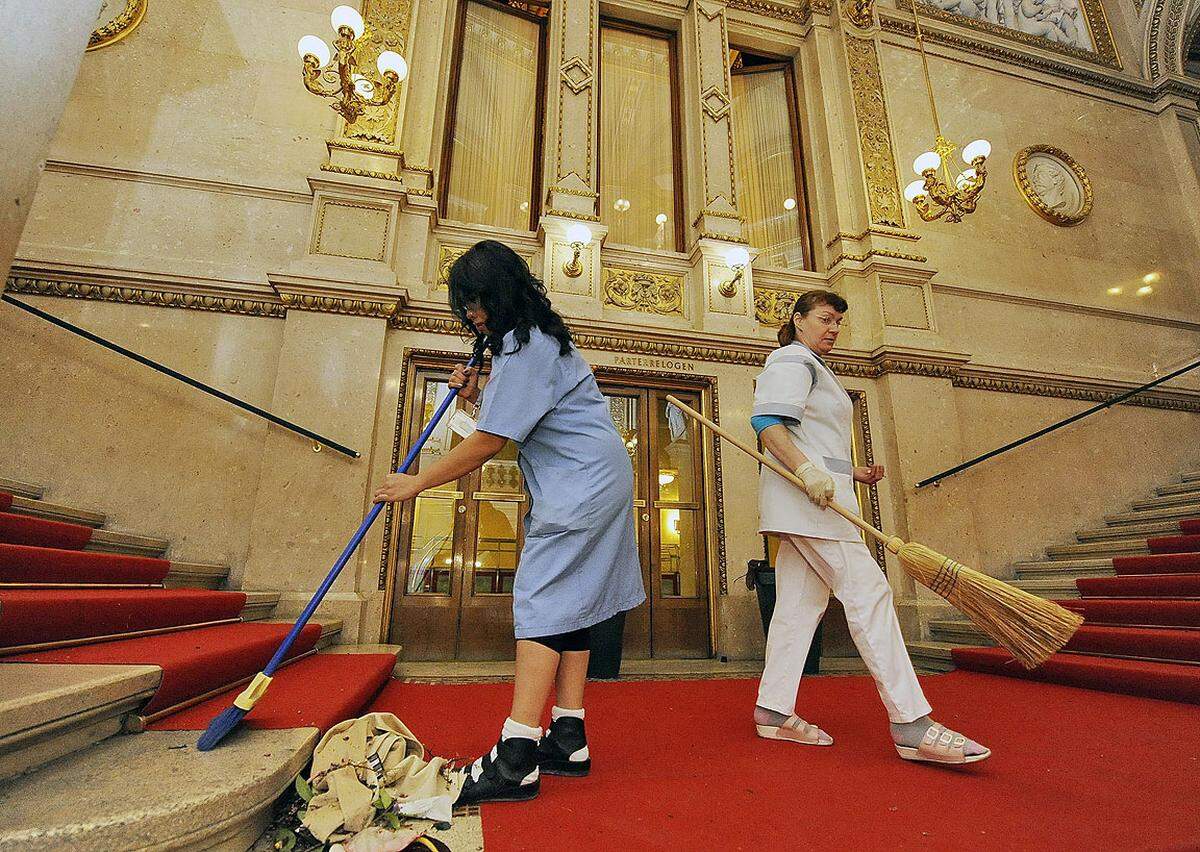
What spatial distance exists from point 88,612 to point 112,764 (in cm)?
81

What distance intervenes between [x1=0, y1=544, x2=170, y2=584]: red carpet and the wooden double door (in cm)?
148

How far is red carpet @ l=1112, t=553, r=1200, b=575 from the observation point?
3.71 meters

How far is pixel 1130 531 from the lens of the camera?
195 inches

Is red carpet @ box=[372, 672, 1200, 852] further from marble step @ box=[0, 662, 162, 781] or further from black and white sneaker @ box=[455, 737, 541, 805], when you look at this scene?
marble step @ box=[0, 662, 162, 781]

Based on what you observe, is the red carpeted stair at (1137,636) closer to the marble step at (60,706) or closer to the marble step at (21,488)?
the marble step at (60,706)

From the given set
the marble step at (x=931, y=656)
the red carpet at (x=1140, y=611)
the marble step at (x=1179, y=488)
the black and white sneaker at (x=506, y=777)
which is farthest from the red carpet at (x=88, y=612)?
the marble step at (x=1179, y=488)

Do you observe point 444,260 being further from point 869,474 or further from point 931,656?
point 931,656

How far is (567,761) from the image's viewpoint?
5.54 feet

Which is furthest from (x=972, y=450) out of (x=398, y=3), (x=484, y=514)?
(x=398, y=3)

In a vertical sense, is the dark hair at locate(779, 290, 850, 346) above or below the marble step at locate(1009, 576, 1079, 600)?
above

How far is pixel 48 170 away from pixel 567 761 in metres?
5.58

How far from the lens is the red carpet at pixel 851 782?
4.32 ft

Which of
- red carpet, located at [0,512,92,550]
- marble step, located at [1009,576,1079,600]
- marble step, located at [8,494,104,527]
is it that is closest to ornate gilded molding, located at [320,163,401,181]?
marble step, located at [8,494,104,527]

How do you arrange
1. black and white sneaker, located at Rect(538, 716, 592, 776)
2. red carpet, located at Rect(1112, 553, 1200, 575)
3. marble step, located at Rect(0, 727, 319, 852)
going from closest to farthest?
marble step, located at Rect(0, 727, 319, 852)
black and white sneaker, located at Rect(538, 716, 592, 776)
red carpet, located at Rect(1112, 553, 1200, 575)
